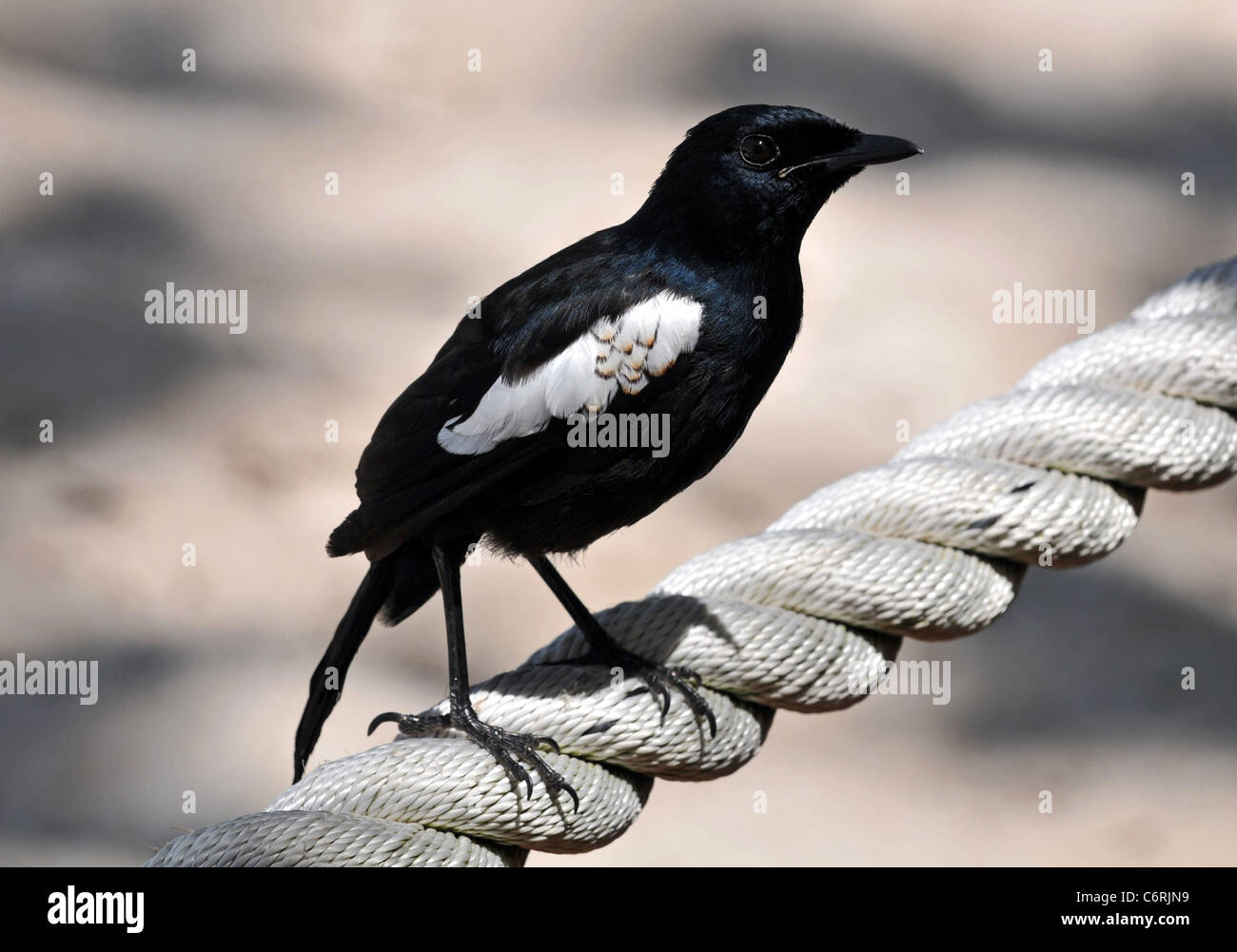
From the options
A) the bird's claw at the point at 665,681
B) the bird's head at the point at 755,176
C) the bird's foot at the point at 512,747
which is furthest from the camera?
the bird's head at the point at 755,176

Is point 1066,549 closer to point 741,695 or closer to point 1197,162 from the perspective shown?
point 741,695

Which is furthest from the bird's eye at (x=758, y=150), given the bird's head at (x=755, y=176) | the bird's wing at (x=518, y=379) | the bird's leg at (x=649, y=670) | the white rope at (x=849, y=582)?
the bird's leg at (x=649, y=670)

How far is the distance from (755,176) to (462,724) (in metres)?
0.76

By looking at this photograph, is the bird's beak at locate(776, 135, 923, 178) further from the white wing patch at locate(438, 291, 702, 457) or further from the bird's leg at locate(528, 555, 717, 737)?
the bird's leg at locate(528, 555, 717, 737)

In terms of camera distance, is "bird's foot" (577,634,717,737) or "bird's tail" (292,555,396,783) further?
"bird's tail" (292,555,396,783)

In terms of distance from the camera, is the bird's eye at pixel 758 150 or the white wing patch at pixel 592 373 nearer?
the white wing patch at pixel 592 373

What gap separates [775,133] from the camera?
194cm

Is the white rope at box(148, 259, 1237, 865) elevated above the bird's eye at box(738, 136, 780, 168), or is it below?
below

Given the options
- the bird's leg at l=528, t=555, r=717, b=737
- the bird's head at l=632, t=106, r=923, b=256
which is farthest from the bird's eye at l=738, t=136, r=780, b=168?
the bird's leg at l=528, t=555, r=717, b=737

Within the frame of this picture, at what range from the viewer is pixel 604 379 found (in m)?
1.78

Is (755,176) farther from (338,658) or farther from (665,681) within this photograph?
(338,658)

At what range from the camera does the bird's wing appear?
1.79m

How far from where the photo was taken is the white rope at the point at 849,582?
5.22ft

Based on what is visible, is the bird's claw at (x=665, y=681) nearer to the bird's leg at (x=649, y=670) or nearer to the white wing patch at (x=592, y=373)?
the bird's leg at (x=649, y=670)
